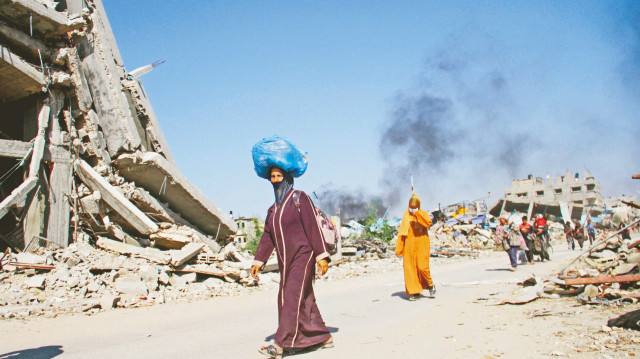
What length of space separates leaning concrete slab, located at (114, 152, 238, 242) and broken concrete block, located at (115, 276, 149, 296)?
3.15 meters

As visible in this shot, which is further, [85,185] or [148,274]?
[85,185]

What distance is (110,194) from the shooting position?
386 inches

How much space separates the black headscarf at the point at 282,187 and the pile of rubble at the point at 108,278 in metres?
4.28

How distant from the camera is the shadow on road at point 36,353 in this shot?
4.09 metres

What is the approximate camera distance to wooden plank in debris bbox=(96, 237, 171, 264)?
9.24 m

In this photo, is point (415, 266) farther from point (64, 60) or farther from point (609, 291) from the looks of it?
point (64, 60)

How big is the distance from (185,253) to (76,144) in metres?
3.42

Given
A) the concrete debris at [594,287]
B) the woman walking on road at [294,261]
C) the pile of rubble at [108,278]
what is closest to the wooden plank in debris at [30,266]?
the pile of rubble at [108,278]

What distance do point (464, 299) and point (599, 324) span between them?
2.76 metres

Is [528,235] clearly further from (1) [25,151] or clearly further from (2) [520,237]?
(1) [25,151]

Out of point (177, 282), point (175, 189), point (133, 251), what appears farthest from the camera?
point (175, 189)

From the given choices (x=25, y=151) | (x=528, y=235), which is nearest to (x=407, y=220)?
(x=25, y=151)

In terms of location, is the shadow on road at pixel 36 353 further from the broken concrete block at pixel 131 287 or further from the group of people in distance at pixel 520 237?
the group of people in distance at pixel 520 237

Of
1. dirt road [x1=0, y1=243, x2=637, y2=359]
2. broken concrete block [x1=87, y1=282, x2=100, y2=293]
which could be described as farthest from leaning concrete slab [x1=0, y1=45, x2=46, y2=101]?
dirt road [x1=0, y1=243, x2=637, y2=359]
